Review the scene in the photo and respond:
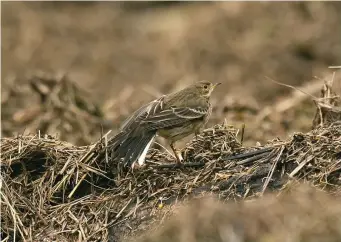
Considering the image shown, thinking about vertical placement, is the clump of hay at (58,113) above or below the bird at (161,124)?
below

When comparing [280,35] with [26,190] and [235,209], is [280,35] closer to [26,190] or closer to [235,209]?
[26,190]

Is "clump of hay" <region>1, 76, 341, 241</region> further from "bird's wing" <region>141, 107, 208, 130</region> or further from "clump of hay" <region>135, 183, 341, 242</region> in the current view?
"clump of hay" <region>135, 183, 341, 242</region>

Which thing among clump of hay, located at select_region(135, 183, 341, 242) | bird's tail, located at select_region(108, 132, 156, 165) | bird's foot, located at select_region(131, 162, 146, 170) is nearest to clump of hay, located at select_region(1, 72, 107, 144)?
bird's tail, located at select_region(108, 132, 156, 165)

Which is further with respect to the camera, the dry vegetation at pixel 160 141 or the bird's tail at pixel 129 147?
the bird's tail at pixel 129 147

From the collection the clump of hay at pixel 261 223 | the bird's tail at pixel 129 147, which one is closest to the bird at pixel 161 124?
the bird's tail at pixel 129 147

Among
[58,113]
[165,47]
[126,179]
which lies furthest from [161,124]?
[165,47]

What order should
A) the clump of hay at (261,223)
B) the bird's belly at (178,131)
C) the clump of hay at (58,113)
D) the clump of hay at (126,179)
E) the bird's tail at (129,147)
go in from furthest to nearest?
the clump of hay at (58,113)
the bird's belly at (178,131)
the bird's tail at (129,147)
the clump of hay at (126,179)
the clump of hay at (261,223)

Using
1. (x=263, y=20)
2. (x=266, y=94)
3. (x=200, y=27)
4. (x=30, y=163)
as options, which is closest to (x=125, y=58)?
(x=200, y=27)

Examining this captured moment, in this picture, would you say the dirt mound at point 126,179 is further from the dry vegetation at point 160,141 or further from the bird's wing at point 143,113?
the bird's wing at point 143,113
